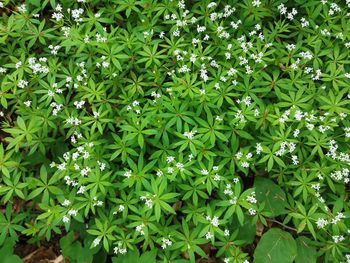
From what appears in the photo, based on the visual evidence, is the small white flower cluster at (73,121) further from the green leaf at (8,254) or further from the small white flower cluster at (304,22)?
the small white flower cluster at (304,22)

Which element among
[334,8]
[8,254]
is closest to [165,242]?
[8,254]

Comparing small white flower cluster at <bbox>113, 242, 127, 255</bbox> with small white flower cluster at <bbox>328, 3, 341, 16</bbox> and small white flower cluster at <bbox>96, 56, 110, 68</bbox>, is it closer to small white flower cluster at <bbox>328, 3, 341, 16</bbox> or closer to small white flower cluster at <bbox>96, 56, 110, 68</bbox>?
small white flower cluster at <bbox>96, 56, 110, 68</bbox>

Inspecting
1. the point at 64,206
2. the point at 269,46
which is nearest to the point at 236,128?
the point at 269,46

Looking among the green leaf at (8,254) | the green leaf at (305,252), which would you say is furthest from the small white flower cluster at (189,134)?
the green leaf at (8,254)

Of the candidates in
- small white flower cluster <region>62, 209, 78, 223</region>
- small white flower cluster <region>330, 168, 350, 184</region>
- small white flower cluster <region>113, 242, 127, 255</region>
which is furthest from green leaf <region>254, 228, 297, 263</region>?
small white flower cluster <region>62, 209, 78, 223</region>

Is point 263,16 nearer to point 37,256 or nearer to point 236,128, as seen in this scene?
point 236,128

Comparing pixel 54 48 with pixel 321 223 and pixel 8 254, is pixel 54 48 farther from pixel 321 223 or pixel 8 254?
pixel 321 223
